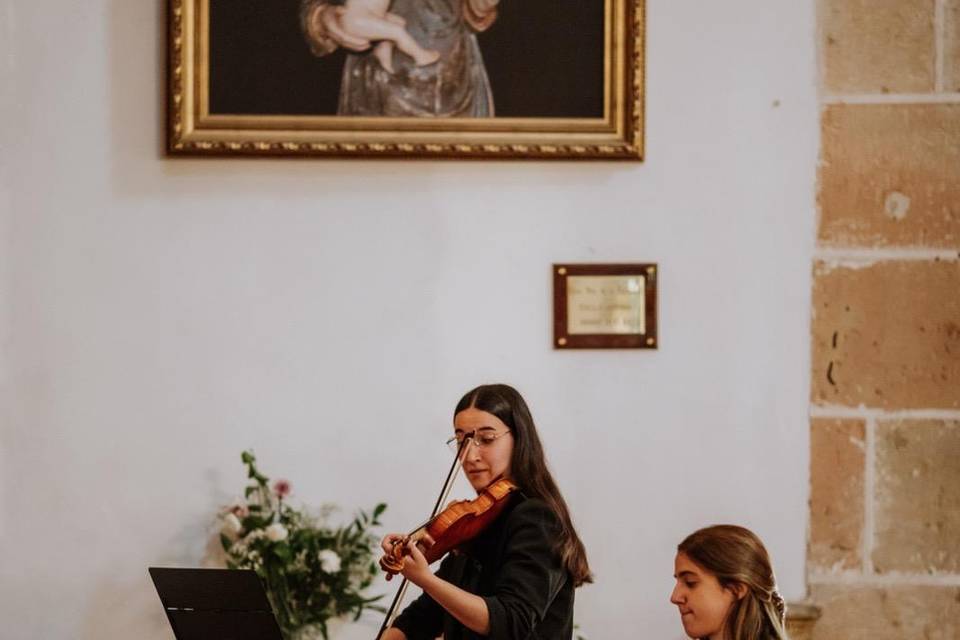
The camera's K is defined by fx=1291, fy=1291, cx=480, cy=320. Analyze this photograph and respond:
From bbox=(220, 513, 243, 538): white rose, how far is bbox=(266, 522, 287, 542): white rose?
0.13 meters

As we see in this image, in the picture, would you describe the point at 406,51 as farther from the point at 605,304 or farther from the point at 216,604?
the point at 216,604

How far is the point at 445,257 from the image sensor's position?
179 inches

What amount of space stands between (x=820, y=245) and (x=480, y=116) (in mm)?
1291

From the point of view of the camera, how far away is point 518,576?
3.06 meters

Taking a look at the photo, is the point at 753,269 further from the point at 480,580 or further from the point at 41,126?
the point at 41,126

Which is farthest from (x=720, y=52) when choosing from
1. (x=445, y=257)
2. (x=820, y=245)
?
(x=445, y=257)

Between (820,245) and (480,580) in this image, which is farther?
(820,245)

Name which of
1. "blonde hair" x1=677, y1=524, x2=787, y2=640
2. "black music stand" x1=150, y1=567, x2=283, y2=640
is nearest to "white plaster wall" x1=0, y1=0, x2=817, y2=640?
"black music stand" x1=150, y1=567, x2=283, y2=640

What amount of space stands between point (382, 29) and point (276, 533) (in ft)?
5.86

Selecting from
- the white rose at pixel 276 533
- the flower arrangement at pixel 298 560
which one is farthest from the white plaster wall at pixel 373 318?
the white rose at pixel 276 533

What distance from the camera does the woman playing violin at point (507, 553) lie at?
3004 millimetres

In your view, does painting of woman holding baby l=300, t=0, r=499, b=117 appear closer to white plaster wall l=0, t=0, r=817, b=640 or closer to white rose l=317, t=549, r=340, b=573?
white plaster wall l=0, t=0, r=817, b=640

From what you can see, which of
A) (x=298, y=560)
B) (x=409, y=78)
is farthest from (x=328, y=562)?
(x=409, y=78)

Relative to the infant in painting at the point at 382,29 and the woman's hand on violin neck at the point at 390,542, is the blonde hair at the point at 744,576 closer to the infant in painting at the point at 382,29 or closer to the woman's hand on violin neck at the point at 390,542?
the woman's hand on violin neck at the point at 390,542
